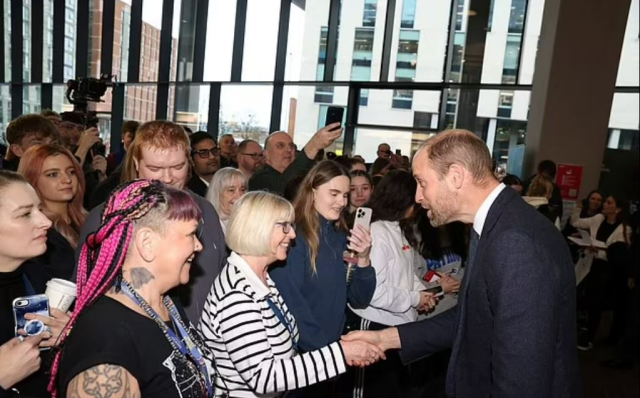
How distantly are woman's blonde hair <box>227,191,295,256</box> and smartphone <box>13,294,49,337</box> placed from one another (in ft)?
2.21

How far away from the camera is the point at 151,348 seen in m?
1.24

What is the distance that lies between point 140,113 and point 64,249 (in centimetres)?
1088

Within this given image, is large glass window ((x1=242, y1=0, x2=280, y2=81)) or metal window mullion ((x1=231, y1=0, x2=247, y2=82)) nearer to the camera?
large glass window ((x1=242, y1=0, x2=280, y2=81))

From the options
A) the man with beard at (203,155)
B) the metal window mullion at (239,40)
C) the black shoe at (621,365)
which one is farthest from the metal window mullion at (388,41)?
the black shoe at (621,365)

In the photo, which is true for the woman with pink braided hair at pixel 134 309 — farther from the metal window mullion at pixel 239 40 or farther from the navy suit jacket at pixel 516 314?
the metal window mullion at pixel 239 40

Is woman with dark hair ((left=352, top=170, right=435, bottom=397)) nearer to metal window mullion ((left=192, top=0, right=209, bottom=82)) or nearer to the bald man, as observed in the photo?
the bald man

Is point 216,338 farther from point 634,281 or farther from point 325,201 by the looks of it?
point 634,281

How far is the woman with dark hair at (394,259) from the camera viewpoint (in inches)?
Result: 111

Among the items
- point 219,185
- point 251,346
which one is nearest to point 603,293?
point 219,185

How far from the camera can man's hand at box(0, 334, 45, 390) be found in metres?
1.41

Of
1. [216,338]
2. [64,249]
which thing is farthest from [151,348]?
[64,249]

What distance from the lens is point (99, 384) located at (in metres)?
1.10

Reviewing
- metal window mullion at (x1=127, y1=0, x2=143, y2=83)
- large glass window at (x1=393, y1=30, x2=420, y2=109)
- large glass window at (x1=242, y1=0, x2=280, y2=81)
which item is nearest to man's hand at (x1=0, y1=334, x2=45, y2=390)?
large glass window at (x1=393, y1=30, x2=420, y2=109)

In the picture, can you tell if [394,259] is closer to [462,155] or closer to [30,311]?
[462,155]
